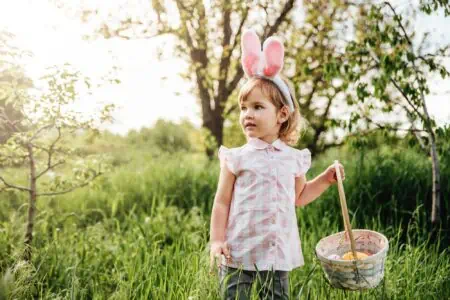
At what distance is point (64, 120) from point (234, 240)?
5.57ft

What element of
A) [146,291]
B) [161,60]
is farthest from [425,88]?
[161,60]

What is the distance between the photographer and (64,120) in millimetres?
3551

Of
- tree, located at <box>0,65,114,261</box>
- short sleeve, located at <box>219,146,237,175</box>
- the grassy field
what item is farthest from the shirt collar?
tree, located at <box>0,65,114,261</box>

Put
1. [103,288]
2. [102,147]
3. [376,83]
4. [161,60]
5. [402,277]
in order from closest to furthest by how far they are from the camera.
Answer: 1. [402,277]
2. [103,288]
3. [376,83]
4. [161,60]
5. [102,147]

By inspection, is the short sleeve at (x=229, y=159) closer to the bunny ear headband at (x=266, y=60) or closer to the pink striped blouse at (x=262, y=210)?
the pink striped blouse at (x=262, y=210)

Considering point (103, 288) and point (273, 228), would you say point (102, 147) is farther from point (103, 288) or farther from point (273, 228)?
point (273, 228)

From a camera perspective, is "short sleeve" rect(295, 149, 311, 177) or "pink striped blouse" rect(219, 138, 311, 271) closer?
"pink striped blouse" rect(219, 138, 311, 271)

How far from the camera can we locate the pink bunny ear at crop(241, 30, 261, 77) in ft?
8.43

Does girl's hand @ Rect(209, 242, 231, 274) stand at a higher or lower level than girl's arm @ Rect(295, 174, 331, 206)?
lower

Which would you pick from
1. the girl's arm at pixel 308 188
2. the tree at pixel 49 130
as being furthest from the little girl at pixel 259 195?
the tree at pixel 49 130

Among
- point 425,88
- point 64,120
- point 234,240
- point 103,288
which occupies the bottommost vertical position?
point 103,288

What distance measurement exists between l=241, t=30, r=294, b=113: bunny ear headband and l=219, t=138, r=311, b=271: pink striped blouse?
282mm

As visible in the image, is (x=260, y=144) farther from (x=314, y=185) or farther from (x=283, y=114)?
(x=314, y=185)

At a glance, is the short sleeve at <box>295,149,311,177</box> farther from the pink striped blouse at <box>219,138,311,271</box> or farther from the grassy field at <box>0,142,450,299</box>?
the grassy field at <box>0,142,450,299</box>
